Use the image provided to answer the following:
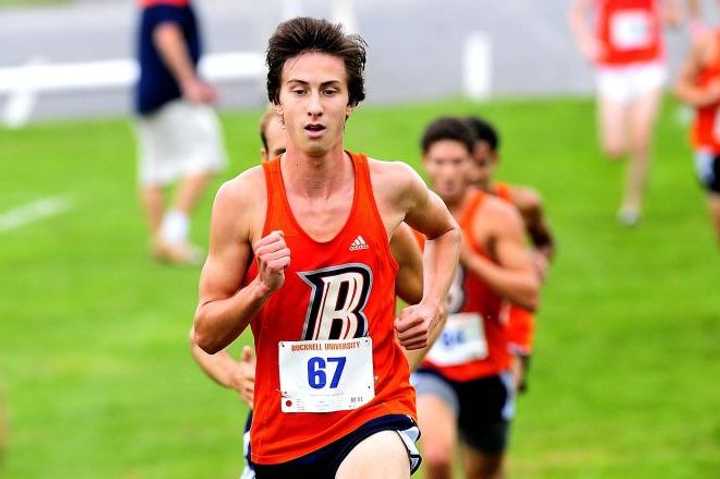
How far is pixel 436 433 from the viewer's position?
7.81 metres

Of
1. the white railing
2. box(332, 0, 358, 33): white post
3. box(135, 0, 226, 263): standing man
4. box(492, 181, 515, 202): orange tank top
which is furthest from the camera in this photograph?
box(332, 0, 358, 33): white post

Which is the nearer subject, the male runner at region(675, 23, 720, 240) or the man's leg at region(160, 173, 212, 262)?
the male runner at region(675, 23, 720, 240)

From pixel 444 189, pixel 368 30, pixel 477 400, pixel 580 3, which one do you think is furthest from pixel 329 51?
pixel 368 30

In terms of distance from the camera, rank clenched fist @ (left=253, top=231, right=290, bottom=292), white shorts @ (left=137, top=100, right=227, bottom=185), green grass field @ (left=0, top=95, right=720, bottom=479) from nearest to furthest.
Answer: clenched fist @ (left=253, top=231, right=290, bottom=292)
green grass field @ (left=0, top=95, right=720, bottom=479)
white shorts @ (left=137, top=100, right=227, bottom=185)

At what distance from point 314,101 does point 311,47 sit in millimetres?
201

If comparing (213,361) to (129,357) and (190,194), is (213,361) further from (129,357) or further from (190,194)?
(190,194)

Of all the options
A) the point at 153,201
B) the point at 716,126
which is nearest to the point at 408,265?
the point at 716,126

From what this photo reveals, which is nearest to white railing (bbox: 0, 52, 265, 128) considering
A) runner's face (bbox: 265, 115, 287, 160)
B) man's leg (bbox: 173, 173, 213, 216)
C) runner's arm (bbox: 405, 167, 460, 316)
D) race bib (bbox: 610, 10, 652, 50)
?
race bib (bbox: 610, 10, 652, 50)

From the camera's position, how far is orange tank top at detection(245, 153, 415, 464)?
534 centimetres

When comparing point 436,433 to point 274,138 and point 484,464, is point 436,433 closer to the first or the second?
point 484,464

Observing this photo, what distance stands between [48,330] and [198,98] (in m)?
2.14

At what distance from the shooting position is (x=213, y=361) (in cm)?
643

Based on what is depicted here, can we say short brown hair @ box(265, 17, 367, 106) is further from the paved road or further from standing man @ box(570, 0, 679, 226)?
the paved road

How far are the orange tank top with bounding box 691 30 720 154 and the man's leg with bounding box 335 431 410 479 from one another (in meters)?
7.81
